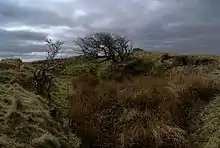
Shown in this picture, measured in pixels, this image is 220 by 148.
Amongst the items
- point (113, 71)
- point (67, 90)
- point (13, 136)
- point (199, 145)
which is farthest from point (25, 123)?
point (113, 71)

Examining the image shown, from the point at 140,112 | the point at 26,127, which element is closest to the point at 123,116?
the point at 140,112

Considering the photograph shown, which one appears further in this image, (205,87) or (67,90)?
(67,90)

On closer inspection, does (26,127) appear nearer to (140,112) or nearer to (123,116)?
(123,116)

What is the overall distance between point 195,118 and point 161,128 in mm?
2554

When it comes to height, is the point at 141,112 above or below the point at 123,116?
above

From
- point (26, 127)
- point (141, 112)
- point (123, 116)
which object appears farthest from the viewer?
point (123, 116)

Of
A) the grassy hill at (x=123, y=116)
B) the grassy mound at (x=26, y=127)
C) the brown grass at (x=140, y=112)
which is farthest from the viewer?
the brown grass at (x=140, y=112)

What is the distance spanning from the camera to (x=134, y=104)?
17.2 metres

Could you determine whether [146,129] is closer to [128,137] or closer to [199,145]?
[128,137]

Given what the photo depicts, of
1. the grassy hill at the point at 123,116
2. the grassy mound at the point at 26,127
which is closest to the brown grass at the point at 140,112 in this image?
the grassy hill at the point at 123,116

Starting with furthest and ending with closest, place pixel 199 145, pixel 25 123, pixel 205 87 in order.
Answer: pixel 205 87, pixel 199 145, pixel 25 123

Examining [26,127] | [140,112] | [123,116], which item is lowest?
[123,116]

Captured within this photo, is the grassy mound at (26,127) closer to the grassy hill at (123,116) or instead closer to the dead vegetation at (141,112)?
the grassy hill at (123,116)

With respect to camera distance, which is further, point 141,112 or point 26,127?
point 141,112
